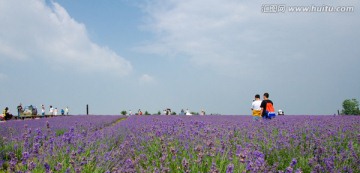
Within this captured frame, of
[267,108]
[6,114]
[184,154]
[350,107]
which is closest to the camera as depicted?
[184,154]

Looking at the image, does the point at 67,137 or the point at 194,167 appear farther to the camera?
the point at 67,137

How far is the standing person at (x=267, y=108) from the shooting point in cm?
1024

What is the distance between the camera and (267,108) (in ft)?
34.2

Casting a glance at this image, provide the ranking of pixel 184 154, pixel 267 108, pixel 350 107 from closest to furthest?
pixel 184 154, pixel 267 108, pixel 350 107

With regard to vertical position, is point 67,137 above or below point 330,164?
above

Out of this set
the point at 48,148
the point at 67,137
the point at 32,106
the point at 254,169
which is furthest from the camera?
the point at 32,106

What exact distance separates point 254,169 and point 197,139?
7.17 ft

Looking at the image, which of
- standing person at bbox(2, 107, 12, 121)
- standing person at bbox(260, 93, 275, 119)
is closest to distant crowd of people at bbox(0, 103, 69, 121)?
standing person at bbox(2, 107, 12, 121)

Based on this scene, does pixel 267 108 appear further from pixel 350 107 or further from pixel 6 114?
pixel 350 107

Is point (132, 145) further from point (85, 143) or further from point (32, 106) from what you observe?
point (32, 106)

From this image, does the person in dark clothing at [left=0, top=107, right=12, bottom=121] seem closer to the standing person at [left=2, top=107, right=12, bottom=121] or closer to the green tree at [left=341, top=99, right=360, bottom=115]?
the standing person at [left=2, top=107, right=12, bottom=121]

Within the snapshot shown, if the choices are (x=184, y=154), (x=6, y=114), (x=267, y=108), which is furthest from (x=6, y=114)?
(x=184, y=154)

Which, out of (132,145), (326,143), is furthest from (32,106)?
(326,143)

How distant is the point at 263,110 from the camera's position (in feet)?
34.5
